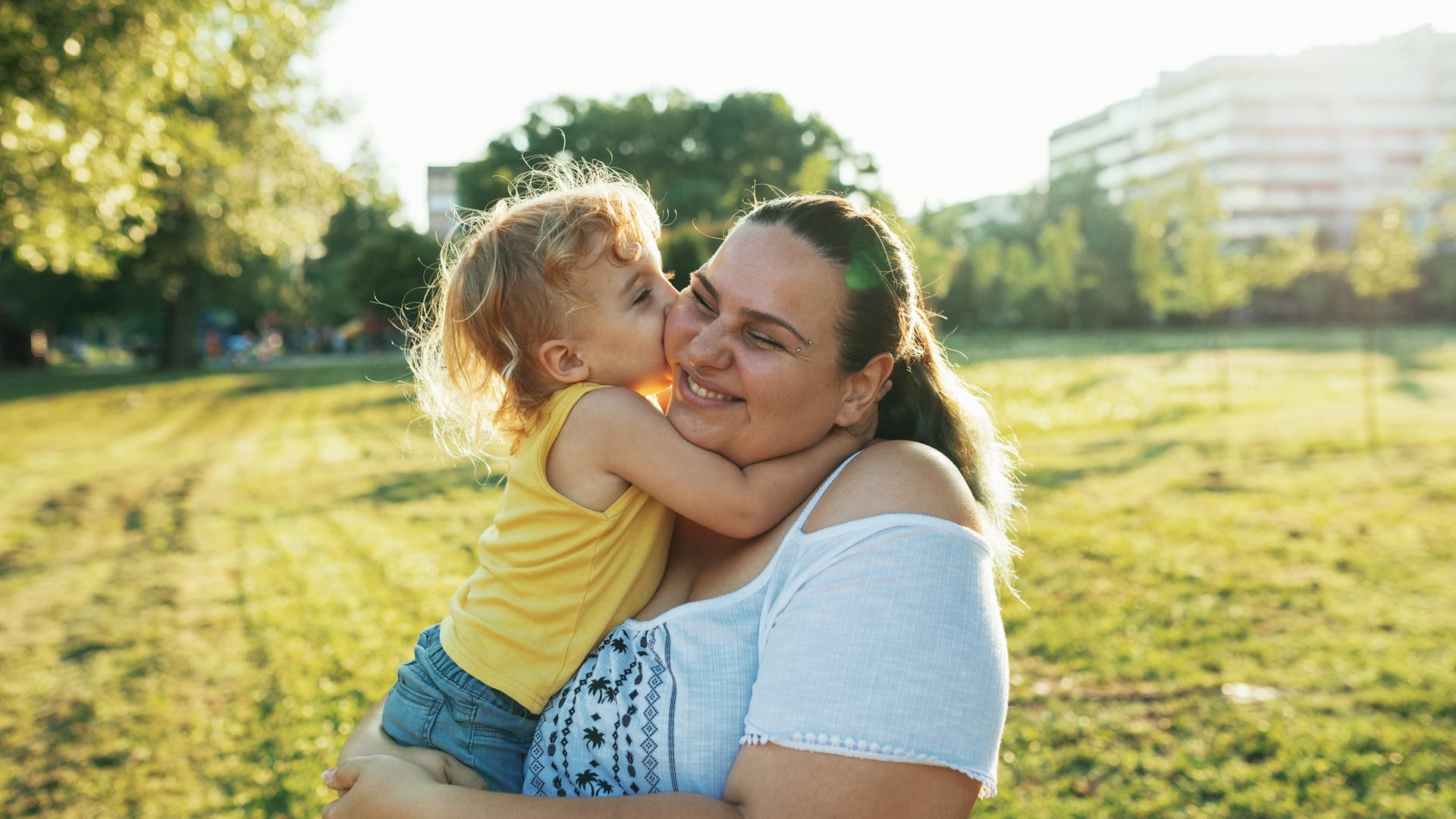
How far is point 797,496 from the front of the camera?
2.12 meters

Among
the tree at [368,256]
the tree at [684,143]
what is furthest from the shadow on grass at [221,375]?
the tree at [684,143]

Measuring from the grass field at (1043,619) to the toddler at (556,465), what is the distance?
331 cm

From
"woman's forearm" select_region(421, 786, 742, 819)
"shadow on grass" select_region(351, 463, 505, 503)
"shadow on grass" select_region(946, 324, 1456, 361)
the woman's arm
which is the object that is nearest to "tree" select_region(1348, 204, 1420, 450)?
"shadow on grass" select_region(946, 324, 1456, 361)

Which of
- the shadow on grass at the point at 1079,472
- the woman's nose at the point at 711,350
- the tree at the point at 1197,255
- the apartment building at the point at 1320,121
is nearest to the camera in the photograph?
the woman's nose at the point at 711,350

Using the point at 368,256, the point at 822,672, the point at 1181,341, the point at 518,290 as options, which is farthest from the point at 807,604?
the point at 1181,341

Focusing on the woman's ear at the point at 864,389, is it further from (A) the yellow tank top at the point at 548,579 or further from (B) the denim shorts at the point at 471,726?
(B) the denim shorts at the point at 471,726

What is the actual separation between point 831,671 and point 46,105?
9294mm

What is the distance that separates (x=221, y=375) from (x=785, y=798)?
41825 millimetres

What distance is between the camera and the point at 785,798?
1.57m

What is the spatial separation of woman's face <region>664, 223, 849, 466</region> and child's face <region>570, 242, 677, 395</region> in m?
0.26

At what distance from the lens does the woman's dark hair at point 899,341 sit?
2.03m

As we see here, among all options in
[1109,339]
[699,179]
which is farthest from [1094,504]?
[1109,339]

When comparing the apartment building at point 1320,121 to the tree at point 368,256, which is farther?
the apartment building at point 1320,121

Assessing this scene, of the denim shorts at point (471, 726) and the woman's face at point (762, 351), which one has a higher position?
the woman's face at point (762, 351)
